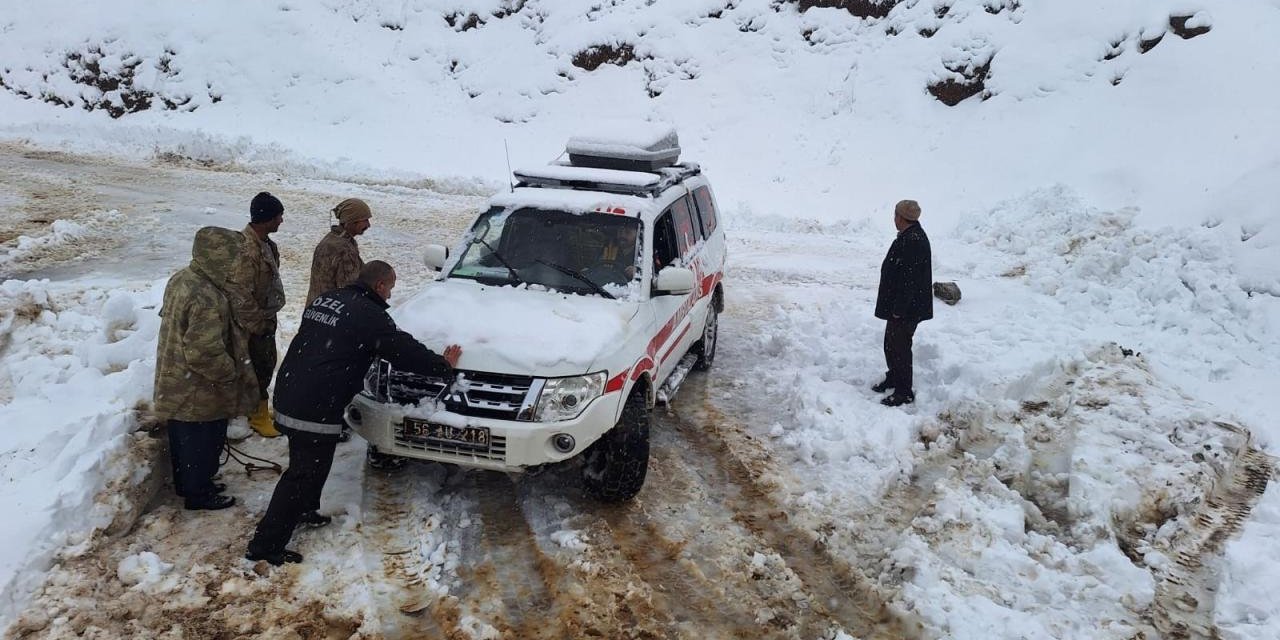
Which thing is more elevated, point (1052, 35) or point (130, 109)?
point (1052, 35)

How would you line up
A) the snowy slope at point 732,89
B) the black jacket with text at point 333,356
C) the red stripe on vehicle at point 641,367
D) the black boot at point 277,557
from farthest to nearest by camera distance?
the snowy slope at point 732,89 → the red stripe on vehicle at point 641,367 → the black boot at point 277,557 → the black jacket with text at point 333,356

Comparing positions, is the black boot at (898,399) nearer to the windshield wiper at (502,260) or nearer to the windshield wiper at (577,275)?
the windshield wiper at (577,275)

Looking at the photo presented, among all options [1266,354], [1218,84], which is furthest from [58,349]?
[1218,84]

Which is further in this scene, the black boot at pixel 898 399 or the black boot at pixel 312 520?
the black boot at pixel 898 399

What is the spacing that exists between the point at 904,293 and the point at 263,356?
519cm

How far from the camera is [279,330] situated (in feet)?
25.7

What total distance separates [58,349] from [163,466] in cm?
203

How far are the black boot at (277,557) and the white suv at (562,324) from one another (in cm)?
77

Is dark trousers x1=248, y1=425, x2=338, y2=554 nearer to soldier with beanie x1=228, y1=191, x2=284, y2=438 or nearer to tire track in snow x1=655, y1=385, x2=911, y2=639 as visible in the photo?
soldier with beanie x1=228, y1=191, x2=284, y2=438

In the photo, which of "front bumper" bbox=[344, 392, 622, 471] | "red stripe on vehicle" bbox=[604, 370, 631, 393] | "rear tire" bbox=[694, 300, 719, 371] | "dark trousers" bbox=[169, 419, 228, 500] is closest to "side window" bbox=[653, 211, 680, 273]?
"rear tire" bbox=[694, 300, 719, 371]

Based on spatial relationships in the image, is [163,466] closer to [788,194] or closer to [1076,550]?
[1076,550]

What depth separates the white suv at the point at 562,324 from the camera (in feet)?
15.4

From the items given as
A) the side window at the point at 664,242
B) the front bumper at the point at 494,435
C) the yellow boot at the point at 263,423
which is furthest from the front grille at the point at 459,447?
the side window at the point at 664,242

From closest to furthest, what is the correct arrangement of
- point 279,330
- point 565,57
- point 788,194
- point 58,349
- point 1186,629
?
point 1186,629 < point 58,349 < point 279,330 < point 788,194 < point 565,57
